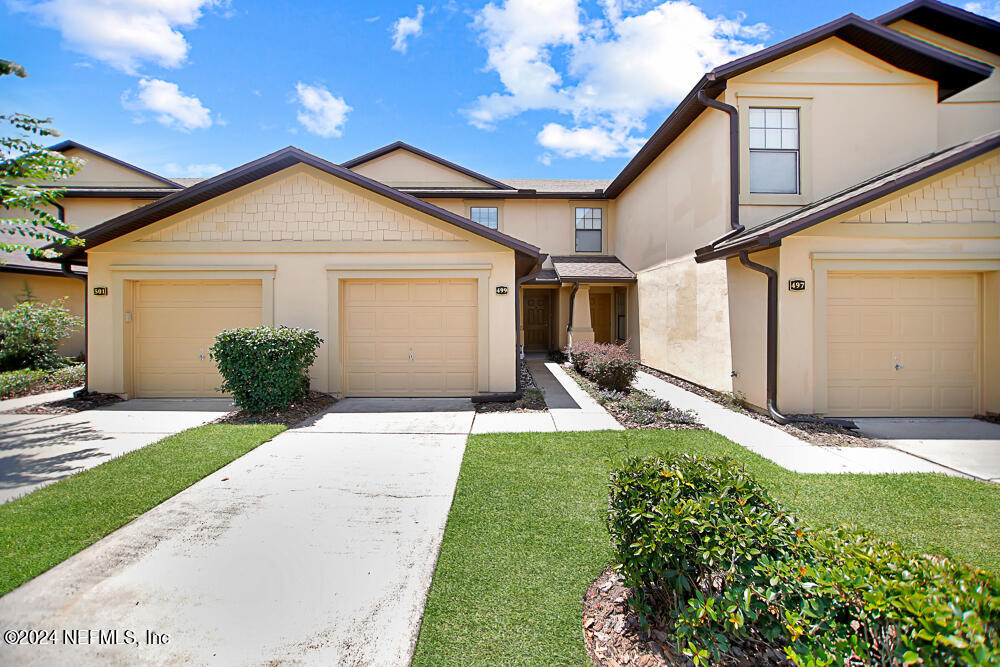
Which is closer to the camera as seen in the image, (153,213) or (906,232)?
(906,232)

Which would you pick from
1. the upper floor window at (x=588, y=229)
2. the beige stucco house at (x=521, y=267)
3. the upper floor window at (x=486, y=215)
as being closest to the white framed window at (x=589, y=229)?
the upper floor window at (x=588, y=229)

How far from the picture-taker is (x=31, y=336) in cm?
1171

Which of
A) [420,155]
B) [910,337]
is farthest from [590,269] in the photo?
[910,337]

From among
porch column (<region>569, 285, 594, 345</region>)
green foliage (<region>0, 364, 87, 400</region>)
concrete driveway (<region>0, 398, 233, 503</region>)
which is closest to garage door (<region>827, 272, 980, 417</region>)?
porch column (<region>569, 285, 594, 345</region>)

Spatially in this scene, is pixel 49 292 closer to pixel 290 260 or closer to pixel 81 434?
pixel 290 260

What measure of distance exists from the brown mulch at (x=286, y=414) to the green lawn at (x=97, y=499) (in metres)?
1.01

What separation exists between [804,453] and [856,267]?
3.88 m

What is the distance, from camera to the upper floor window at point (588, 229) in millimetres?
17422

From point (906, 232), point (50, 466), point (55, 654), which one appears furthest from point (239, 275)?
point (906, 232)

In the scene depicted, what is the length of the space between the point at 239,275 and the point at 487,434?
259 inches

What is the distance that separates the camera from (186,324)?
996 centimetres

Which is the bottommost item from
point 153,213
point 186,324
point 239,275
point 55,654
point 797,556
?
point 55,654

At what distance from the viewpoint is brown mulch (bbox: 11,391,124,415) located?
8.53 m

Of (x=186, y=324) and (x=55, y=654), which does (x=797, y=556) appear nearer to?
(x=55, y=654)
